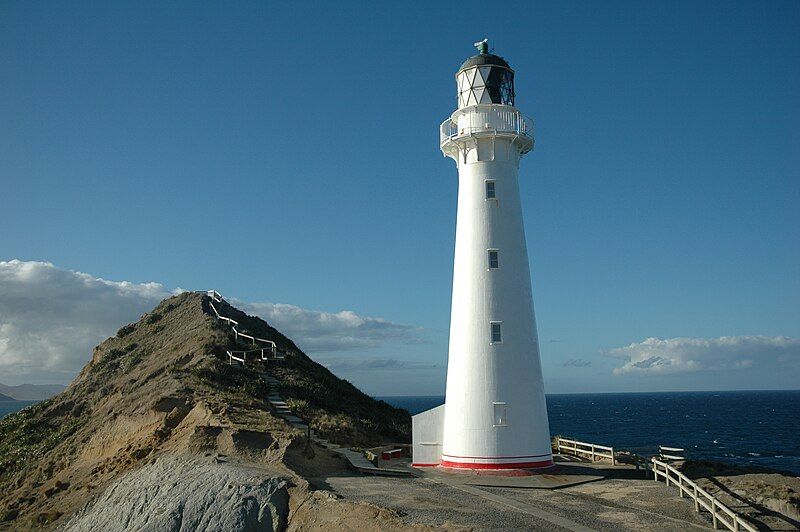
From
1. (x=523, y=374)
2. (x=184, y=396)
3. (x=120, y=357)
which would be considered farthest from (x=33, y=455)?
(x=523, y=374)

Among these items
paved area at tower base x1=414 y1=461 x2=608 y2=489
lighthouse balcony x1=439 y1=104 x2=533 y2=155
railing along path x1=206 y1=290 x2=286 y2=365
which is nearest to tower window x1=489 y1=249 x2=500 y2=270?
lighthouse balcony x1=439 y1=104 x2=533 y2=155

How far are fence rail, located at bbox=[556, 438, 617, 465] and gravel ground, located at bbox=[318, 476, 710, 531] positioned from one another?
403 centimetres

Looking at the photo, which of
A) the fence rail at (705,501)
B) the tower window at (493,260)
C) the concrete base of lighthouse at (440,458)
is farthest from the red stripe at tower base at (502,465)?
the tower window at (493,260)

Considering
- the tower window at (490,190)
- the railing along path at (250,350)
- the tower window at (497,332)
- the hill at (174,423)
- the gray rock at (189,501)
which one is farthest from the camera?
the railing along path at (250,350)

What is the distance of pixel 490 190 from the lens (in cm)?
2398

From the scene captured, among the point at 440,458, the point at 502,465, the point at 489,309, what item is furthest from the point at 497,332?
the point at 440,458

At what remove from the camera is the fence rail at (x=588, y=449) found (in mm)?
25836

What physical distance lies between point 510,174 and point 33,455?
964 inches

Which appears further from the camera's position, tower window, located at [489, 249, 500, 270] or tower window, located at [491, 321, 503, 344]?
tower window, located at [489, 249, 500, 270]

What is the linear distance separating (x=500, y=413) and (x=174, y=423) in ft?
40.6

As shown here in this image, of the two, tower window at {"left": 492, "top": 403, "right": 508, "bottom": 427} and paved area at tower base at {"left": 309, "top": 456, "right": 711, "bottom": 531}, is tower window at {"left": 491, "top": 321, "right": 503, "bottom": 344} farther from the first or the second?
paved area at tower base at {"left": 309, "top": 456, "right": 711, "bottom": 531}

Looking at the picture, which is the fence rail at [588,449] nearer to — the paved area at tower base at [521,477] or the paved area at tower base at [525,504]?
the paved area at tower base at [521,477]

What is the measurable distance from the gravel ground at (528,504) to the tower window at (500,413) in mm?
2758

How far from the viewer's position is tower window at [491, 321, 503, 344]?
22875mm
